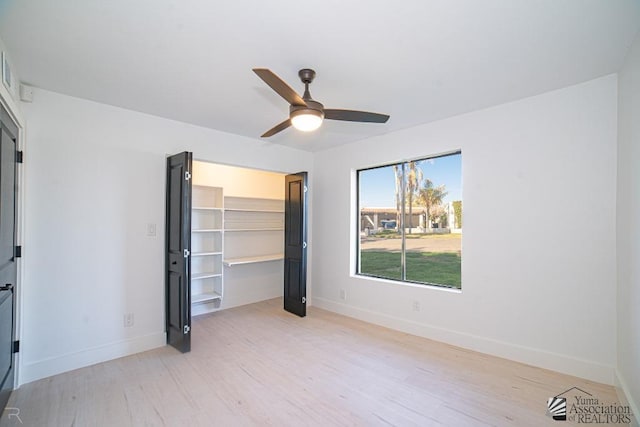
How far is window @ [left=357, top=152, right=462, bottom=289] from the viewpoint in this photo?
407cm

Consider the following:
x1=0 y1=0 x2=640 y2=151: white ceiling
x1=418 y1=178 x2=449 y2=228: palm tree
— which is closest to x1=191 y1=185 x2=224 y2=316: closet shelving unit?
x1=0 y1=0 x2=640 y2=151: white ceiling

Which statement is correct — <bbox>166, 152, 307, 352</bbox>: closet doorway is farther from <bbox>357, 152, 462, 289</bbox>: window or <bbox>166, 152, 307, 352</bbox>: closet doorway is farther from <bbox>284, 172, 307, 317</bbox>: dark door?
<bbox>357, 152, 462, 289</bbox>: window

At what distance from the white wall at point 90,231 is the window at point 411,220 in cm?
277

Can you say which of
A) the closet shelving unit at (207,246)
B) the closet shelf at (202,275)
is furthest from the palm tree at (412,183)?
the closet shelf at (202,275)

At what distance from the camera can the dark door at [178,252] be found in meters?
3.11

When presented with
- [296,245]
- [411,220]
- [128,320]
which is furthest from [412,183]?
[128,320]

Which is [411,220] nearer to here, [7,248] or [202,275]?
[202,275]

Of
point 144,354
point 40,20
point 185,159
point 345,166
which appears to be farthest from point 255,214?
point 40,20

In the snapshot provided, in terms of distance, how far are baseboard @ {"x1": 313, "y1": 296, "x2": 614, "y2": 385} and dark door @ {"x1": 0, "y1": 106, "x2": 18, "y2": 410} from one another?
3535 millimetres

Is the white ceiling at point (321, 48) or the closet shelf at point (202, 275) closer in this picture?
the white ceiling at point (321, 48)

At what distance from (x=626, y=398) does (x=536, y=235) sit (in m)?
1.32

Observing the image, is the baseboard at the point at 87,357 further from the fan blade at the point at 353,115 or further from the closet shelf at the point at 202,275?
the fan blade at the point at 353,115

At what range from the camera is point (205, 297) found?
4.29m

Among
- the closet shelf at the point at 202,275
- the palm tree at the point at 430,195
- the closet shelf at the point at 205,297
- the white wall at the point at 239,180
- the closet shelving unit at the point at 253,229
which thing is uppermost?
the white wall at the point at 239,180
